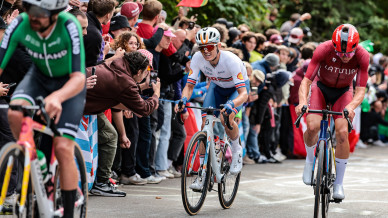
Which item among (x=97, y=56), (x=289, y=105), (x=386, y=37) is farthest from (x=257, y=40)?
(x=386, y=37)

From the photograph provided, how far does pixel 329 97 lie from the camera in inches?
341

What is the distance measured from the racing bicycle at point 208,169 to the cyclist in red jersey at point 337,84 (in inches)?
40.9

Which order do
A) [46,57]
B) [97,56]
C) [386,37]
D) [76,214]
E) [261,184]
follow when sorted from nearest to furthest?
[46,57], [76,214], [97,56], [261,184], [386,37]

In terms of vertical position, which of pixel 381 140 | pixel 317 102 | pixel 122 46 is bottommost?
pixel 381 140

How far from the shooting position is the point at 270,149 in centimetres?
1559

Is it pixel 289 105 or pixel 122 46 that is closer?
pixel 122 46

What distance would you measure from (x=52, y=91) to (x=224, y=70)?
3.54 meters

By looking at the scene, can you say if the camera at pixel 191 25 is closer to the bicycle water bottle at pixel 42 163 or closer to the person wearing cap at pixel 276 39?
the person wearing cap at pixel 276 39

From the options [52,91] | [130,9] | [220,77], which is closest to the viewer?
[52,91]

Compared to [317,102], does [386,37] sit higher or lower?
higher

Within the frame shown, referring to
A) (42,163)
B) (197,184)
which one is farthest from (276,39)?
(42,163)

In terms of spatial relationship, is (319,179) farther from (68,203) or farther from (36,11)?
(36,11)

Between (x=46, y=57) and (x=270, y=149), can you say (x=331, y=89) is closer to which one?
(x=46, y=57)

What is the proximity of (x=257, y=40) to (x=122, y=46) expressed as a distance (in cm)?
570
